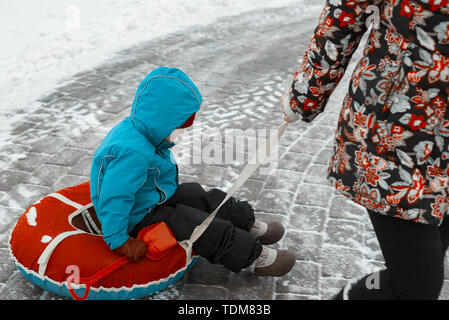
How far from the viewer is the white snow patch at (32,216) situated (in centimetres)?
270

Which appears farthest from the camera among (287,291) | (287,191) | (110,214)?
(287,191)

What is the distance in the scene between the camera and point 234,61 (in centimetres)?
630

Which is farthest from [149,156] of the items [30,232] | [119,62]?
[119,62]

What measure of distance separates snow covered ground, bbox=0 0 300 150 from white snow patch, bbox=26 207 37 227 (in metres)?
1.69

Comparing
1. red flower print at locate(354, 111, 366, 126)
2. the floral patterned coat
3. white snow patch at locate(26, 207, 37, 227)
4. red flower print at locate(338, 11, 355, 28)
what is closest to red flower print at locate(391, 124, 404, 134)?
the floral patterned coat

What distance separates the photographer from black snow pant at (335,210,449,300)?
5.86 feet

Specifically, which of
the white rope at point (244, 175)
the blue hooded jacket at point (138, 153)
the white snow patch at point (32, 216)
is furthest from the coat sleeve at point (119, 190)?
the white snow patch at point (32, 216)

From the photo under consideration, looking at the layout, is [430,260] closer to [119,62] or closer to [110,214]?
[110,214]

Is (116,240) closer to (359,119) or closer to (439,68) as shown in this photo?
(359,119)

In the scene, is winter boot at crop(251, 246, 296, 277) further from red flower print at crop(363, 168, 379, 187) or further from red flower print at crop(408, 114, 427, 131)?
red flower print at crop(408, 114, 427, 131)

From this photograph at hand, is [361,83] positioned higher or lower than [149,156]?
higher

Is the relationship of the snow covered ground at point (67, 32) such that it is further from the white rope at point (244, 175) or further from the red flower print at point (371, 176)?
the red flower print at point (371, 176)

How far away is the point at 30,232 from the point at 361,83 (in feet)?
6.02

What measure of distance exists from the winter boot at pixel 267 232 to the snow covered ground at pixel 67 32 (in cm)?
244
